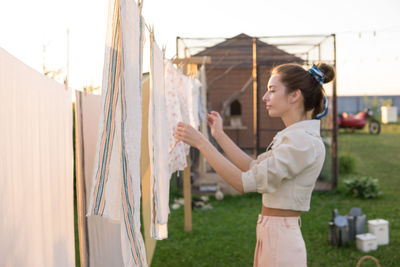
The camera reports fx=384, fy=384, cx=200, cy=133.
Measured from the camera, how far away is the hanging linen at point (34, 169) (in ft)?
4.92

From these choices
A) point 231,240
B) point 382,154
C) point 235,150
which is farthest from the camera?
point 382,154

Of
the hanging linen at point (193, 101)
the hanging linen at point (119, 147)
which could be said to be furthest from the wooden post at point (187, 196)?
the hanging linen at point (119, 147)

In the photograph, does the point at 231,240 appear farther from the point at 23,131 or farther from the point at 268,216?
the point at 23,131

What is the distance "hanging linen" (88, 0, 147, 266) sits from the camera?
5.02 feet

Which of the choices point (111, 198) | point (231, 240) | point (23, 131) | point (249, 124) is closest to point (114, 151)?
point (111, 198)

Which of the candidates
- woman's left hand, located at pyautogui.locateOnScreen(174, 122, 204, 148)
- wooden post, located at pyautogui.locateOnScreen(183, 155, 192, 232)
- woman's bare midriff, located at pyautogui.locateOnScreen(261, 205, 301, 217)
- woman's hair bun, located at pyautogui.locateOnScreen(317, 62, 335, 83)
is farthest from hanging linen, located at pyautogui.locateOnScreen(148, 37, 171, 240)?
wooden post, located at pyautogui.locateOnScreen(183, 155, 192, 232)

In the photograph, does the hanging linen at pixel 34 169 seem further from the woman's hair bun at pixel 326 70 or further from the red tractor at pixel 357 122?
the red tractor at pixel 357 122

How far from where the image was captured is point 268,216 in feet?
5.76

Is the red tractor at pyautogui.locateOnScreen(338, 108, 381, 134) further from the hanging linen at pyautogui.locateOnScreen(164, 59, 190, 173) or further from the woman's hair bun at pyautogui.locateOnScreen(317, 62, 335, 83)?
the woman's hair bun at pyautogui.locateOnScreen(317, 62, 335, 83)

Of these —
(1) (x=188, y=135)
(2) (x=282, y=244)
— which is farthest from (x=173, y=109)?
(2) (x=282, y=244)

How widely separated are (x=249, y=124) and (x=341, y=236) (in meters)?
9.17

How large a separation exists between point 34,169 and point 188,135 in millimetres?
741

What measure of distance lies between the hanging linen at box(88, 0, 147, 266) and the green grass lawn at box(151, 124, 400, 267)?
2819 mm

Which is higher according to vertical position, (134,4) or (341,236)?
(134,4)
